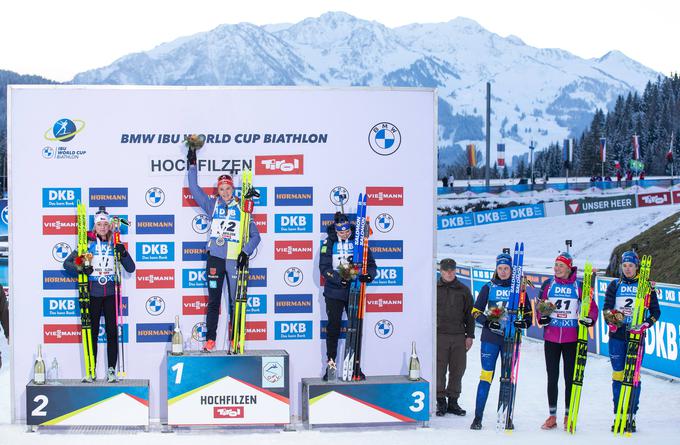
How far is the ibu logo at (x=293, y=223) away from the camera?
29.0 ft

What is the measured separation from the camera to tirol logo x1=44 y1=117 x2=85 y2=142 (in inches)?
339

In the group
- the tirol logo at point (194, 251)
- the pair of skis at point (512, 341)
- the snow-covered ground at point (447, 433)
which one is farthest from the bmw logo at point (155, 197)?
the pair of skis at point (512, 341)

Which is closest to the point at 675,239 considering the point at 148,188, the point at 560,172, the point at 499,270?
the point at 499,270

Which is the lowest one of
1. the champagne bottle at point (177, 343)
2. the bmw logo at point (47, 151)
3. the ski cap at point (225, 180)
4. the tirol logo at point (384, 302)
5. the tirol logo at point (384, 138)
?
the champagne bottle at point (177, 343)

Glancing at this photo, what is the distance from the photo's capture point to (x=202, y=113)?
8.73 metres

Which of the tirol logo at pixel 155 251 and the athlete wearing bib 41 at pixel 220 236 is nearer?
the athlete wearing bib 41 at pixel 220 236

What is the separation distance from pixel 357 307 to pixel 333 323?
286 mm

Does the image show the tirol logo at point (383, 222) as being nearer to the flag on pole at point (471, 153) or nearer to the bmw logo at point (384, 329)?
the bmw logo at point (384, 329)

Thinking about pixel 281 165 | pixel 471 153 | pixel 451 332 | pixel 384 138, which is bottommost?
pixel 451 332

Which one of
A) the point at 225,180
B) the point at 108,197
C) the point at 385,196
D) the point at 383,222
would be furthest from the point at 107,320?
the point at 385,196

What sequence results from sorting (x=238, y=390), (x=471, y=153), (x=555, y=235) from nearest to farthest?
1. (x=238, y=390)
2. (x=555, y=235)
3. (x=471, y=153)

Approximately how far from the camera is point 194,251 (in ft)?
28.8

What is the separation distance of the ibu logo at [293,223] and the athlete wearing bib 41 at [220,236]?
1.02 ft

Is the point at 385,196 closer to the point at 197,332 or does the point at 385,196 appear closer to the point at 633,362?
the point at 197,332
